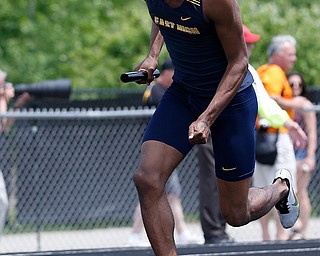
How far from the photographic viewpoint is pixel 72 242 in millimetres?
10430

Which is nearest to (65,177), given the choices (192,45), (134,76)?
(134,76)

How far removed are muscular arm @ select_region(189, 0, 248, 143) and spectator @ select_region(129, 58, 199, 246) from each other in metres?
3.69

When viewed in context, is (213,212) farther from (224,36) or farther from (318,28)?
(318,28)

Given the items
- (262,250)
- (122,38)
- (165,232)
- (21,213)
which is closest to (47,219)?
(21,213)

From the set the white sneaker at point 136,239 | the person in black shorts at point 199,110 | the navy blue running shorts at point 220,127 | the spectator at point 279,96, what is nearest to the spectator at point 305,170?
the spectator at point 279,96

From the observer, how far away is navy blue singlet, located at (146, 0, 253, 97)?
18.5 feet

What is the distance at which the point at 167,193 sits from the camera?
970 cm

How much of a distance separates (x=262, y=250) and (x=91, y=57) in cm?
861

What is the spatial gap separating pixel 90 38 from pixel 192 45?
1098 cm

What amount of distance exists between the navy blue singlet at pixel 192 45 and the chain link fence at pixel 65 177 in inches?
147

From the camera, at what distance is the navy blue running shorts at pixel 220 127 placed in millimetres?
5977

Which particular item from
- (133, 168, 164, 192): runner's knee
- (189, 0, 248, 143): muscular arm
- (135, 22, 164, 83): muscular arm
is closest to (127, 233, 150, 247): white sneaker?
(135, 22, 164, 83): muscular arm

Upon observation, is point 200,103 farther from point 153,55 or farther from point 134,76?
point 153,55

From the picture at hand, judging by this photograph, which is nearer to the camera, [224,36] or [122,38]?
[224,36]
